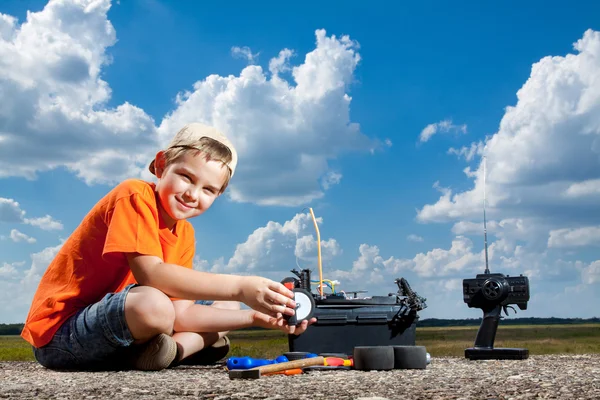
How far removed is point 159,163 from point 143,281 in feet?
2.68

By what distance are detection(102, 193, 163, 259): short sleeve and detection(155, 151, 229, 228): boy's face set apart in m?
0.15

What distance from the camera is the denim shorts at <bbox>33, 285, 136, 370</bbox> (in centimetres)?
421

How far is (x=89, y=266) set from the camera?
4391mm

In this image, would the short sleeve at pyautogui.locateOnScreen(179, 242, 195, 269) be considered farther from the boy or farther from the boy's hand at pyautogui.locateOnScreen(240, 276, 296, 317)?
the boy's hand at pyautogui.locateOnScreen(240, 276, 296, 317)

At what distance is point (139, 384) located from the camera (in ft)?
12.4

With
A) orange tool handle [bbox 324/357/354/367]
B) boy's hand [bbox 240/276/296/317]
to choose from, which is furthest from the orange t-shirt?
orange tool handle [bbox 324/357/354/367]

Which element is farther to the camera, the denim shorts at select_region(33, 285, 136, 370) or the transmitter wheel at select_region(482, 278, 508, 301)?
the transmitter wheel at select_region(482, 278, 508, 301)

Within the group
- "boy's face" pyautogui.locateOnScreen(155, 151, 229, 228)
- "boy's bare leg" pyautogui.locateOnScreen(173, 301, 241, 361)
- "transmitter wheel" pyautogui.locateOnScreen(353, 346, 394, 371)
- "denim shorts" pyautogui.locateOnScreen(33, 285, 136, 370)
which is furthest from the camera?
"boy's bare leg" pyautogui.locateOnScreen(173, 301, 241, 361)

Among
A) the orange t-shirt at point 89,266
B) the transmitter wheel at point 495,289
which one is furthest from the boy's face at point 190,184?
the transmitter wheel at point 495,289

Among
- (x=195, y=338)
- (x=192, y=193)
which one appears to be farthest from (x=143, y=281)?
(x=195, y=338)

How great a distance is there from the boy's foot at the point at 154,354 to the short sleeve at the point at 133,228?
0.81m

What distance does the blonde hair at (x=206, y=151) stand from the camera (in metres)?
3.99

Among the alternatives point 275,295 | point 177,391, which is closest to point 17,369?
point 177,391

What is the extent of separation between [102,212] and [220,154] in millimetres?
948
